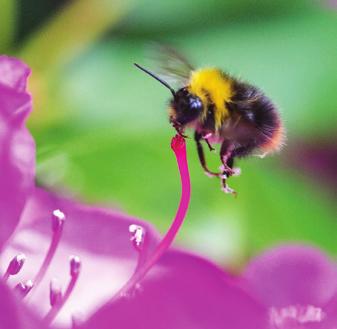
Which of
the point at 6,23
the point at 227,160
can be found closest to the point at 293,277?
the point at 227,160

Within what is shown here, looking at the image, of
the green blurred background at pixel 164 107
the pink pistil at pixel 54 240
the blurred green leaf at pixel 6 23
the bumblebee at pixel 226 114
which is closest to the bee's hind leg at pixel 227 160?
the bumblebee at pixel 226 114

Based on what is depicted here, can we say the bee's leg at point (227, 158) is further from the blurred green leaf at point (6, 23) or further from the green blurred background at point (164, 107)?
the blurred green leaf at point (6, 23)

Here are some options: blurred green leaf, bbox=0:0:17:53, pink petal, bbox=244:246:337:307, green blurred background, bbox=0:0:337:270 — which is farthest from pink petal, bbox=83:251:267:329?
blurred green leaf, bbox=0:0:17:53

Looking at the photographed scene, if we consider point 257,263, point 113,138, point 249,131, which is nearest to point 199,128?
point 249,131

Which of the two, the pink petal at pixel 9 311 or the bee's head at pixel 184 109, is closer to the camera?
the pink petal at pixel 9 311

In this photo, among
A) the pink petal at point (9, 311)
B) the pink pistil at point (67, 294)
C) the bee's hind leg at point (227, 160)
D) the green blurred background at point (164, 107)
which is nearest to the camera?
the pink petal at point (9, 311)

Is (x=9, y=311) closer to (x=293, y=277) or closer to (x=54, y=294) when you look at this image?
(x=54, y=294)

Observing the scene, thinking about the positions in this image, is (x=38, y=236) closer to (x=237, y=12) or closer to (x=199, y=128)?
(x=199, y=128)

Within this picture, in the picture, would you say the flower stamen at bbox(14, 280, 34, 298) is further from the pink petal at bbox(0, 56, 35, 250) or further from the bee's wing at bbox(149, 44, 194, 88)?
the bee's wing at bbox(149, 44, 194, 88)
